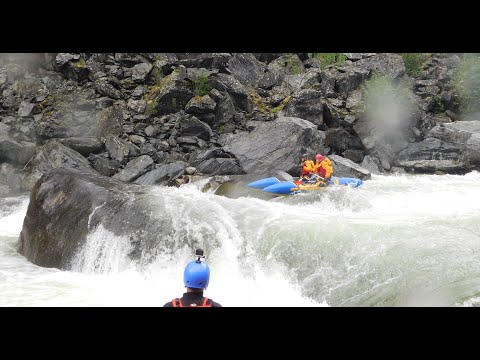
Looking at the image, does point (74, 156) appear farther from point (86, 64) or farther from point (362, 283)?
point (362, 283)

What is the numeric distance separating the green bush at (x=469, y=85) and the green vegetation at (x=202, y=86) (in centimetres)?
1337

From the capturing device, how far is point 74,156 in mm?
15789

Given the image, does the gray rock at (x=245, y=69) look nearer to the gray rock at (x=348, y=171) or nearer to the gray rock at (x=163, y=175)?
the gray rock at (x=163, y=175)

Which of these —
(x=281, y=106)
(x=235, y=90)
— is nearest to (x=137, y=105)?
(x=235, y=90)

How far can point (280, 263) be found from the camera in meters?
6.42

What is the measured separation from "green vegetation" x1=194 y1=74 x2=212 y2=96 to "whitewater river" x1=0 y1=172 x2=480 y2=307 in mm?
11997

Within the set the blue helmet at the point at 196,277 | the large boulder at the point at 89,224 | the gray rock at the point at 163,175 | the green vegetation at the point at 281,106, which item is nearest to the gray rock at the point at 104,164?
the gray rock at the point at 163,175

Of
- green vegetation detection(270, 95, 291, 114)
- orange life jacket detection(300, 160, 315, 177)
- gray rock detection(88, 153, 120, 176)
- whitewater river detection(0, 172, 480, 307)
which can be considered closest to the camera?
whitewater river detection(0, 172, 480, 307)

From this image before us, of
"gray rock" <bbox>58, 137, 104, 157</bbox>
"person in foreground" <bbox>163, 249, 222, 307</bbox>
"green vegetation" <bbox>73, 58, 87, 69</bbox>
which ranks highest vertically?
"green vegetation" <bbox>73, 58, 87, 69</bbox>

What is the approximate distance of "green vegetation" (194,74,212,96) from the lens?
20.0 metres

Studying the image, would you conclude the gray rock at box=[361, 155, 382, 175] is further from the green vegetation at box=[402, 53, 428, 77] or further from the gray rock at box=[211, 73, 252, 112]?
the green vegetation at box=[402, 53, 428, 77]

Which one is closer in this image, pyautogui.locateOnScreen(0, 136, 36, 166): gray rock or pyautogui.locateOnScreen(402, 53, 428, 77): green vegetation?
pyautogui.locateOnScreen(0, 136, 36, 166): gray rock

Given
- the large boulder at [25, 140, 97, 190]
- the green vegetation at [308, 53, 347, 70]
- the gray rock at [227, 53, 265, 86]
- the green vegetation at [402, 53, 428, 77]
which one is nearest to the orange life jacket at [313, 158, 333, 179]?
the large boulder at [25, 140, 97, 190]
